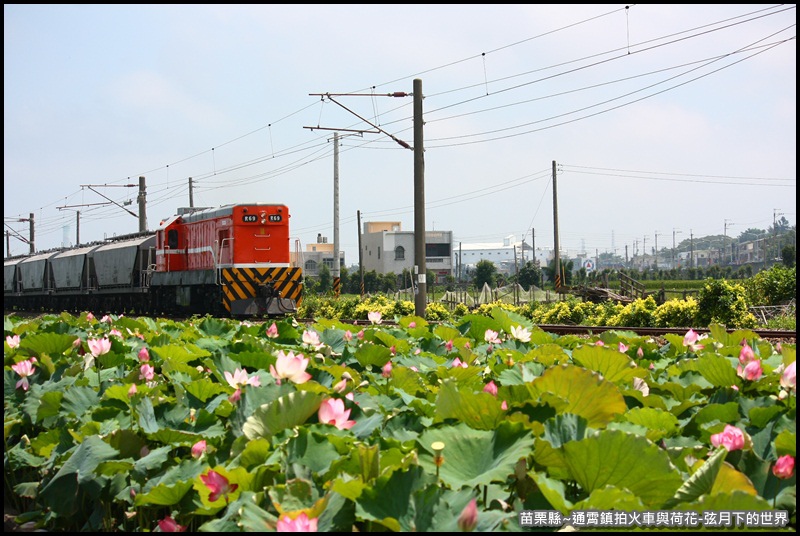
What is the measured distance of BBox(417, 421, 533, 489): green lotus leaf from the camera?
7.23 ft

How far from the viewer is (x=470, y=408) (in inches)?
104

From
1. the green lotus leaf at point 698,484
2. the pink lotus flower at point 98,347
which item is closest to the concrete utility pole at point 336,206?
the pink lotus flower at point 98,347

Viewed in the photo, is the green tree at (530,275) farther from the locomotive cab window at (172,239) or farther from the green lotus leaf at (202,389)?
the green lotus leaf at (202,389)

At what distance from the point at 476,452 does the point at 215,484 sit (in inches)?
29.4

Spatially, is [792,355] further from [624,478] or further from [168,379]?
[168,379]

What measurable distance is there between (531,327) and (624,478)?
3217 mm

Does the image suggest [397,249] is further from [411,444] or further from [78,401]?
[411,444]

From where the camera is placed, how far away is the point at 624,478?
2.15 metres

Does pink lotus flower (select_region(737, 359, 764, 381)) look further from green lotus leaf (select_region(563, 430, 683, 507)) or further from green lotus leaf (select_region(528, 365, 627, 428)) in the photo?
green lotus leaf (select_region(563, 430, 683, 507))

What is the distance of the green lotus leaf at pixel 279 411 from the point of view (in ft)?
8.93

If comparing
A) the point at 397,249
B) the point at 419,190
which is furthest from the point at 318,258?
the point at 419,190

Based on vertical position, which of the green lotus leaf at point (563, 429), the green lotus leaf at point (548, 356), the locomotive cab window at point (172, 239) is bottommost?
the green lotus leaf at point (563, 429)

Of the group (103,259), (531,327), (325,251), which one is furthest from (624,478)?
(325,251)

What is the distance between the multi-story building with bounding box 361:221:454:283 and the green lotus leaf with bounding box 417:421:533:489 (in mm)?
110032
